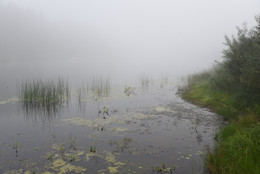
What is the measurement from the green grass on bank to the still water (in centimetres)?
52

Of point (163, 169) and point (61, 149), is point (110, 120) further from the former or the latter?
point (163, 169)

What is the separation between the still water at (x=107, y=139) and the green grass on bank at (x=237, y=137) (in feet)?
1.69

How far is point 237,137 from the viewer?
5.90 m

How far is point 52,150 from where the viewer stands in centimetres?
724

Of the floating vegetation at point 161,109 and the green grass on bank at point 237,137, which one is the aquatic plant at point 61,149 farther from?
the floating vegetation at point 161,109

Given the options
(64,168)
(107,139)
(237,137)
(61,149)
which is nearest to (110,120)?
(107,139)

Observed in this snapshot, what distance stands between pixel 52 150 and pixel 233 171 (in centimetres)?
598

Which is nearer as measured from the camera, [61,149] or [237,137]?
[237,137]

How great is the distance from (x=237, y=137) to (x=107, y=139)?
484 cm

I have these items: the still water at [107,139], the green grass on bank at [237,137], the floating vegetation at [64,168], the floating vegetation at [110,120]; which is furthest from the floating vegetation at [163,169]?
the floating vegetation at [110,120]

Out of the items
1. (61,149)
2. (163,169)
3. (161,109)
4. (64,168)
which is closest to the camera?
(163,169)

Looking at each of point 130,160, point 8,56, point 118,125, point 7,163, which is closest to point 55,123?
point 118,125

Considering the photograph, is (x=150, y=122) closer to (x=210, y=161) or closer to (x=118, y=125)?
(x=118, y=125)

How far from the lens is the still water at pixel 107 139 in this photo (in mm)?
6031
